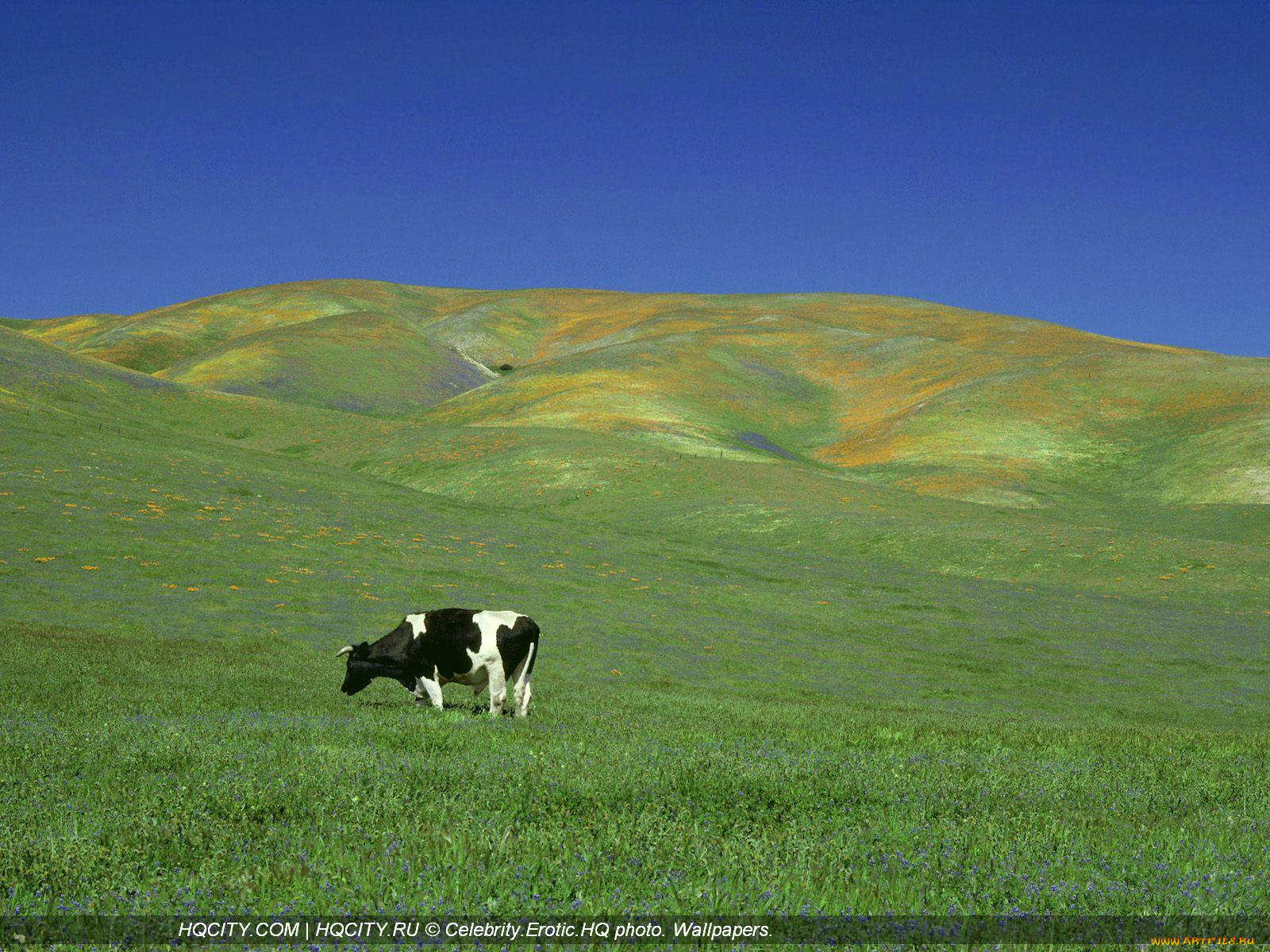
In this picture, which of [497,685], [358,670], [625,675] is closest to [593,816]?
[497,685]

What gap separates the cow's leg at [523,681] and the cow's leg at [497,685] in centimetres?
31

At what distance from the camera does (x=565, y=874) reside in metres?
6.41

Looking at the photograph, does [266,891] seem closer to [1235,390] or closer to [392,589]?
[392,589]

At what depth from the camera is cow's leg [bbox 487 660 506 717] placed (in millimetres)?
17266

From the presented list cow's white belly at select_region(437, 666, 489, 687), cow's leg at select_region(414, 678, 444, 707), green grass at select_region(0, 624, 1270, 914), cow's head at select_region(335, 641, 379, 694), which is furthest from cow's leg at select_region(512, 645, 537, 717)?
cow's head at select_region(335, 641, 379, 694)

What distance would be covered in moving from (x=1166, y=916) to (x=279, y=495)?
156 feet

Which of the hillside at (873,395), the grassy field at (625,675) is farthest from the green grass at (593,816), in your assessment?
the hillside at (873,395)

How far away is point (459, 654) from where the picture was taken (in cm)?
1775

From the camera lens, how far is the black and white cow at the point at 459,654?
17531mm

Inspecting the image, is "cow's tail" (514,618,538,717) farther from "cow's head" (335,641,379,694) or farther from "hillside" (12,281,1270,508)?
"hillside" (12,281,1270,508)

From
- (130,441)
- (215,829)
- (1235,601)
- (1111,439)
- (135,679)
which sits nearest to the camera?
(215,829)

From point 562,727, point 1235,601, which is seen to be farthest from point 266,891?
point 1235,601

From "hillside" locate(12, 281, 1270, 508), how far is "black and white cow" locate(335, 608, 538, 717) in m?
70.8

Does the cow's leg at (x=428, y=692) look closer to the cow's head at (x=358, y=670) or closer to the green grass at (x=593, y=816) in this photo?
the cow's head at (x=358, y=670)
